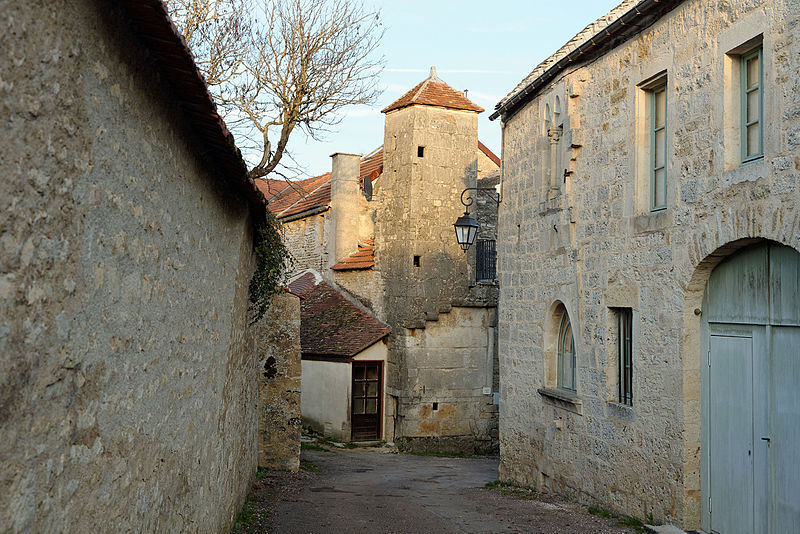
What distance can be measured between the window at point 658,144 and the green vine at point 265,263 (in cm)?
430

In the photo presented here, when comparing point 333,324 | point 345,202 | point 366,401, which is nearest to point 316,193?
point 345,202

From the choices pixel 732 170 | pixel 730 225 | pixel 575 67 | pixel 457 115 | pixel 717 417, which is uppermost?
pixel 457 115

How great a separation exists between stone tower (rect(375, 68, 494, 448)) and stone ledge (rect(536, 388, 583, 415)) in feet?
27.4

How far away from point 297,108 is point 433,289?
8.05 metres

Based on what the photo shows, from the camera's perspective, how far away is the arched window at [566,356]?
9.98 meters

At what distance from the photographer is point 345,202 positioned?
20.3 metres

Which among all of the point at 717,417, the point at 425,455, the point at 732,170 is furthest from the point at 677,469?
the point at 425,455

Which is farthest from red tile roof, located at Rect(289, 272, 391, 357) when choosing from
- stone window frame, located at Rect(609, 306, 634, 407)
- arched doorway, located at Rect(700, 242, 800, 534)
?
arched doorway, located at Rect(700, 242, 800, 534)

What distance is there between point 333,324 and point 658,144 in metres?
13.1

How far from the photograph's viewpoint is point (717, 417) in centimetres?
677

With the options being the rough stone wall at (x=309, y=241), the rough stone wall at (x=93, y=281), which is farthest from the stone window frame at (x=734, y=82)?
the rough stone wall at (x=309, y=241)

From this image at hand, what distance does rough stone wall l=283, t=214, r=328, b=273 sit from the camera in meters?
21.8

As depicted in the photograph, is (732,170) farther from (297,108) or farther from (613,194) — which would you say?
(297,108)

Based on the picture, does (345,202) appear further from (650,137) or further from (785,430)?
(785,430)
